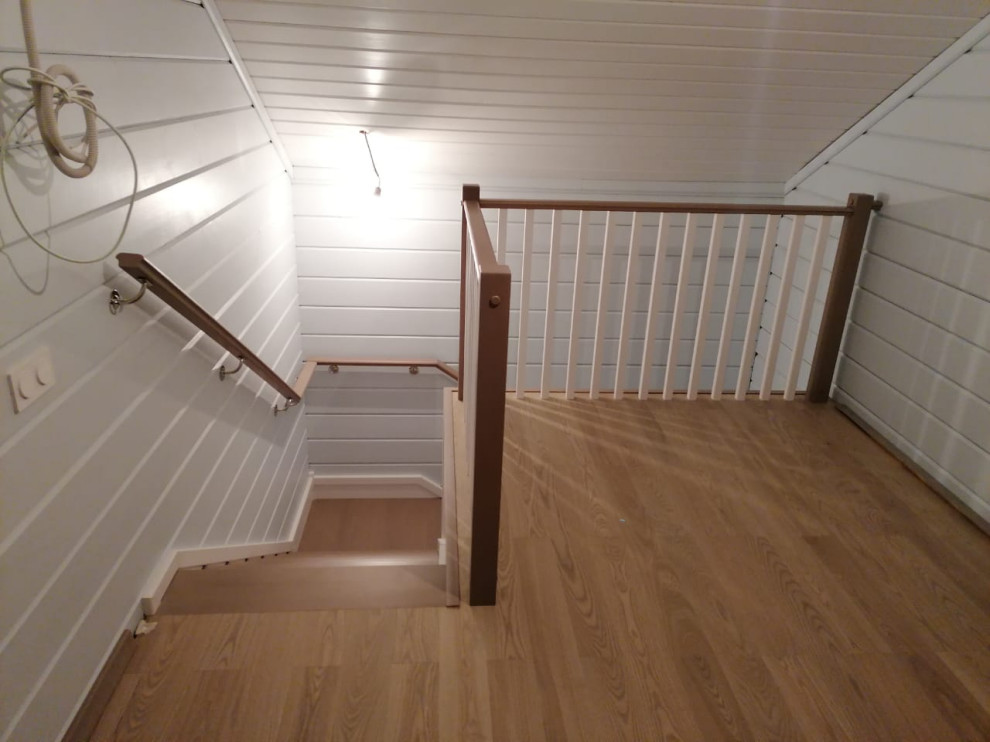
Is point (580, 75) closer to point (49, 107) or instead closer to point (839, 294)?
point (839, 294)

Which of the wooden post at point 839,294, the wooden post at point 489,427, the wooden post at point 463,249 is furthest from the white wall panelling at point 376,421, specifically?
the wooden post at point 489,427

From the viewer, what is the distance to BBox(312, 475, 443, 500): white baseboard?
4.69m

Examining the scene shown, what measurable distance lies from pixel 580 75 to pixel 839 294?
1.46 m

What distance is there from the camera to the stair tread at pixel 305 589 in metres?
1.95

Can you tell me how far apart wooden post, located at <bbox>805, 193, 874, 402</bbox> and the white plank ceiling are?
0.59 m

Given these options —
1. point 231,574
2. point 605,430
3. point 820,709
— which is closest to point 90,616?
point 231,574

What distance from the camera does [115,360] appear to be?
1712 millimetres

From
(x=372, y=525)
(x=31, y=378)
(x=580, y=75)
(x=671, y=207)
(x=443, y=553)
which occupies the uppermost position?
(x=580, y=75)

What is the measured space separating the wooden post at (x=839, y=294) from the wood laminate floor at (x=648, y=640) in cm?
70

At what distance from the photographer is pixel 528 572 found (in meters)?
2.03

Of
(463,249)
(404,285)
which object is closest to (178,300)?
(463,249)

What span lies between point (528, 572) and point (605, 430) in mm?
953

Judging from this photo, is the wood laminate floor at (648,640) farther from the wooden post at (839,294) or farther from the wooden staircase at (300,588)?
the wooden post at (839,294)

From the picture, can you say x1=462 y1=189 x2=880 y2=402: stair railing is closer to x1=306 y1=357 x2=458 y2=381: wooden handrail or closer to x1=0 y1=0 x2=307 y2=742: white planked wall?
x1=306 y1=357 x2=458 y2=381: wooden handrail
